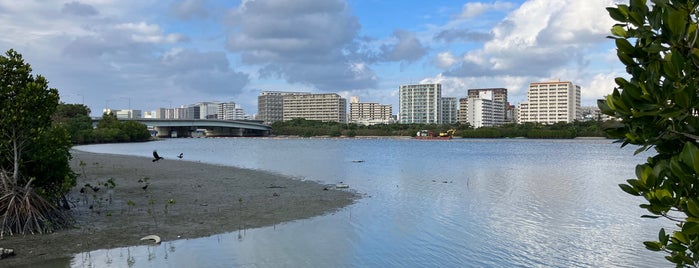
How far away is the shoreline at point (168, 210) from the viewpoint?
12.5m

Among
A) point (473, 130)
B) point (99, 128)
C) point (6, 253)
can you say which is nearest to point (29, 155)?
point (6, 253)

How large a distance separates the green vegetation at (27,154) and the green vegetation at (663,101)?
1321cm

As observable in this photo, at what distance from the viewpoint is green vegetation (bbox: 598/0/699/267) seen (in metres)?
3.14

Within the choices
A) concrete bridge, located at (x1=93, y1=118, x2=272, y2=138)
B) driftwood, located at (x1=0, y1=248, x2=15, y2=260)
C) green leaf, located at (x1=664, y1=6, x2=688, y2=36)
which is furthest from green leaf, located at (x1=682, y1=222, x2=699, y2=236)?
concrete bridge, located at (x1=93, y1=118, x2=272, y2=138)

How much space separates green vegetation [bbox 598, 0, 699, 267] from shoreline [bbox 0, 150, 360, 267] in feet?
38.3

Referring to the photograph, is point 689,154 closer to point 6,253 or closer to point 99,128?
point 6,253

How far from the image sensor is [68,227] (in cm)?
1403

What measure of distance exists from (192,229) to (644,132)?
44.7ft

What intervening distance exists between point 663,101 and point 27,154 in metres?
14.7

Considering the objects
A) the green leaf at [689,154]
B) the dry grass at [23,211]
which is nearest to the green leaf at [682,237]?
the green leaf at [689,154]

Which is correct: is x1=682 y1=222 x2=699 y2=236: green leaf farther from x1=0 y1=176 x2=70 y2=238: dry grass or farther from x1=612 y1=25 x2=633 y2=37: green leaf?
x1=0 y1=176 x2=70 y2=238: dry grass

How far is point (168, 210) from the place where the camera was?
18016 mm

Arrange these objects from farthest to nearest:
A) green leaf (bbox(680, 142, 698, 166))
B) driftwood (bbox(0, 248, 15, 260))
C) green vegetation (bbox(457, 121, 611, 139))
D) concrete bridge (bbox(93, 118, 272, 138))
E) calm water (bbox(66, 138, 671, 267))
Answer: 1. green vegetation (bbox(457, 121, 611, 139))
2. concrete bridge (bbox(93, 118, 272, 138))
3. calm water (bbox(66, 138, 671, 267))
4. driftwood (bbox(0, 248, 15, 260))
5. green leaf (bbox(680, 142, 698, 166))

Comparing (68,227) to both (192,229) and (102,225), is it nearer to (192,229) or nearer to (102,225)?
(102,225)
